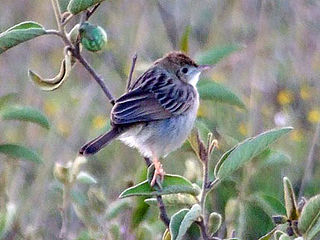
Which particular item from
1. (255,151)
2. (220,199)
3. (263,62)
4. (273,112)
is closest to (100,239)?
(220,199)

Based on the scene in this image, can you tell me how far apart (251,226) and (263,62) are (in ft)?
12.8

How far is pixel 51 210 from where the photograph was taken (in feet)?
20.6

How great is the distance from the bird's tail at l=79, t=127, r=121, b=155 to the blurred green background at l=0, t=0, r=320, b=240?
0.39 meters

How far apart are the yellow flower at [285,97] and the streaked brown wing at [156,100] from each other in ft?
7.82

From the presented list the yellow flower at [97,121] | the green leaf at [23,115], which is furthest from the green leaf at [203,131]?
the yellow flower at [97,121]

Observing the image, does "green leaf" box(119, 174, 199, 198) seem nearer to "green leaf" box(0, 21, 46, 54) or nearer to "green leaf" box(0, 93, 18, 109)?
"green leaf" box(0, 21, 46, 54)

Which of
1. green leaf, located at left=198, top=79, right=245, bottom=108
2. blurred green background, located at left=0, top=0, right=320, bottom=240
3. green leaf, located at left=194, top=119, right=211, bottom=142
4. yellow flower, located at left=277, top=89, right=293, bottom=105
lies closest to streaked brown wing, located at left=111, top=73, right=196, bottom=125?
blurred green background, located at left=0, top=0, right=320, bottom=240

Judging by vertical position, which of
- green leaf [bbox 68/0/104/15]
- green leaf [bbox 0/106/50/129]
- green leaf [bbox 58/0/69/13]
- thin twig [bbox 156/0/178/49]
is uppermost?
green leaf [bbox 68/0/104/15]

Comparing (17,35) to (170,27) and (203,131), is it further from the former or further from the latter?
(170,27)

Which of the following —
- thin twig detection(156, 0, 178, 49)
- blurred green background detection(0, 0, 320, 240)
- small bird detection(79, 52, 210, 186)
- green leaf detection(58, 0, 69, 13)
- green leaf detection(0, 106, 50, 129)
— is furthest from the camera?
thin twig detection(156, 0, 178, 49)

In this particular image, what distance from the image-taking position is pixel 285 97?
725 cm

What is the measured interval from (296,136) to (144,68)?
2.69 m

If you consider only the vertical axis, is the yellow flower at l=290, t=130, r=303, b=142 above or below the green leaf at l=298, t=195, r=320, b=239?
below

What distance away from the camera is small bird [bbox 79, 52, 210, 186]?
13.5 feet
